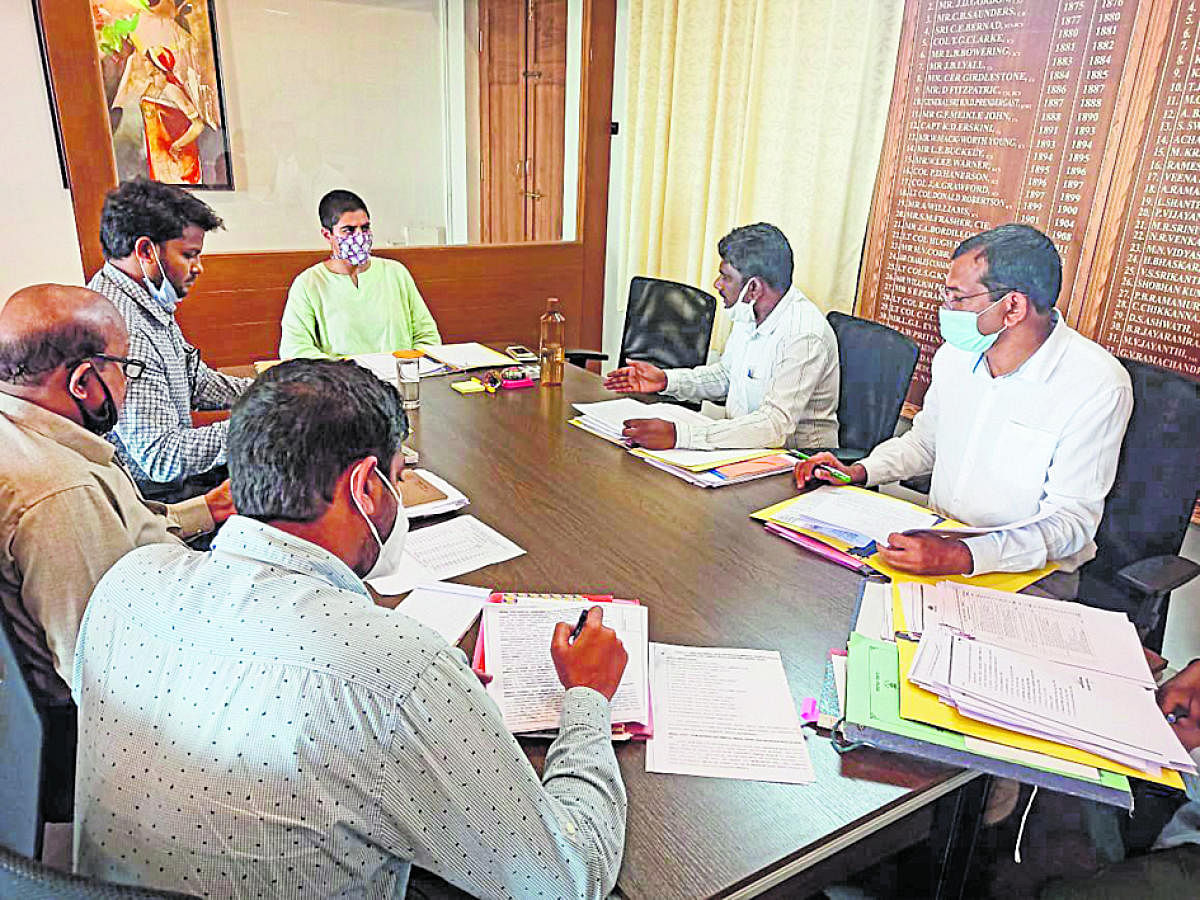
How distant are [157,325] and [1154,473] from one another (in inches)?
90.6

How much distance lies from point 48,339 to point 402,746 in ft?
3.44

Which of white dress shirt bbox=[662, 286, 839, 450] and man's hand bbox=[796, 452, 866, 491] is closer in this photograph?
man's hand bbox=[796, 452, 866, 491]

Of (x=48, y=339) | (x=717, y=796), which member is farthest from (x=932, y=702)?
(x=48, y=339)

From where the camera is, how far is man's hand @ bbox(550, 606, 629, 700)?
3.51ft

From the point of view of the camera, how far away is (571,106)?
4035 millimetres

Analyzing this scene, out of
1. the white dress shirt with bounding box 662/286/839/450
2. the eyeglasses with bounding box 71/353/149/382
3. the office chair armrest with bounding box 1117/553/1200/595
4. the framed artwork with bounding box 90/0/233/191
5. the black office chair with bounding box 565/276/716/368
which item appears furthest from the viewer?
the framed artwork with bounding box 90/0/233/191

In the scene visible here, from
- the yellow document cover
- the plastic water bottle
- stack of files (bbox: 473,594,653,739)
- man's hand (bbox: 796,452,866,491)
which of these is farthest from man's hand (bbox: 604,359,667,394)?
the yellow document cover

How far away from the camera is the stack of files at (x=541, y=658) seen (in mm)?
1068

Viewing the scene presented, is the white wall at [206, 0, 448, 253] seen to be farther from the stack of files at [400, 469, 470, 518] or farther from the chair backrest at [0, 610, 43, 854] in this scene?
the chair backrest at [0, 610, 43, 854]

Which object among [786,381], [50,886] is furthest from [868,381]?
[50,886]

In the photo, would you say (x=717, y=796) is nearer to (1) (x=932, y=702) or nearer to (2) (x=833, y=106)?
(1) (x=932, y=702)

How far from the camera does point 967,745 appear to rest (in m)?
1.02

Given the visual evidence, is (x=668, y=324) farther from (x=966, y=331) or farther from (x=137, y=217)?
(x=137, y=217)

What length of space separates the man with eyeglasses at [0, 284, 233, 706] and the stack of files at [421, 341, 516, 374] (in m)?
1.34
